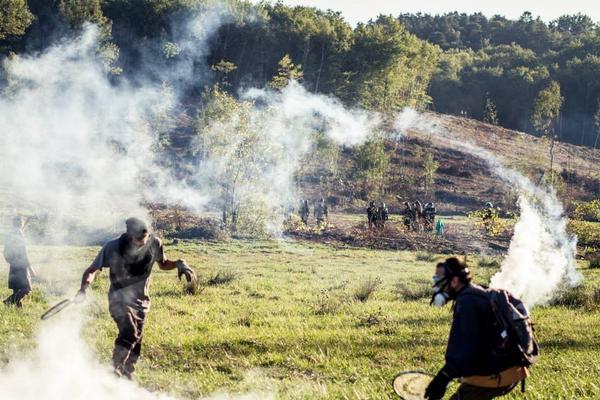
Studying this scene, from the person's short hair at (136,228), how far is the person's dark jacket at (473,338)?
11.4ft

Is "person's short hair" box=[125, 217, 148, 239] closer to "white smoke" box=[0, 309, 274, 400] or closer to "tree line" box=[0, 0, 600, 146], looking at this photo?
"white smoke" box=[0, 309, 274, 400]

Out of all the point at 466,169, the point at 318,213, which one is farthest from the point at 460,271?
the point at 466,169

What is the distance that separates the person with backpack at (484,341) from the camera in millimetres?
4637

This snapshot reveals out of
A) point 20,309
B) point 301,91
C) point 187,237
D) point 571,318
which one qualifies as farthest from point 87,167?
point 571,318

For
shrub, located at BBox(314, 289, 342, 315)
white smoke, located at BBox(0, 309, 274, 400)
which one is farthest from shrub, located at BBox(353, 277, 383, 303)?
white smoke, located at BBox(0, 309, 274, 400)

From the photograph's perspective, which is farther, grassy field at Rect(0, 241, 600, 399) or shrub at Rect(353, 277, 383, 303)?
shrub at Rect(353, 277, 383, 303)

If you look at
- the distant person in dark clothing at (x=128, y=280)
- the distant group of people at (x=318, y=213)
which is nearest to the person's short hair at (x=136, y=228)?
the distant person in dark clothing at (x=128, y=280)

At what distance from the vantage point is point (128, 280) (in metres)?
7.10

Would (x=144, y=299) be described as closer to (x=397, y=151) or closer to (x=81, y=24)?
(x=397, y=151)

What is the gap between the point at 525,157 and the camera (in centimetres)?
6309

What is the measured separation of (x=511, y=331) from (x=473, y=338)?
0.29 m

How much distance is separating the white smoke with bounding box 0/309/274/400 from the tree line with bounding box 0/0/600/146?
46129 millimetres

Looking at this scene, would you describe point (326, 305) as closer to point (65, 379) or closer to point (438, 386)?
point (65, 379)

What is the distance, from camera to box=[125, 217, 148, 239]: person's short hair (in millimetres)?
6723
